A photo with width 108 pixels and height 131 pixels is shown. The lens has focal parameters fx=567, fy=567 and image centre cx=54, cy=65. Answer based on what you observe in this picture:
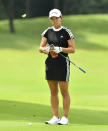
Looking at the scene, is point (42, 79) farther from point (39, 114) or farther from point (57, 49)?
point (57, 49)

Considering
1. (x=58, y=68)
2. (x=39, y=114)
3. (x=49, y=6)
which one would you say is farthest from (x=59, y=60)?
(x=49, y=6)

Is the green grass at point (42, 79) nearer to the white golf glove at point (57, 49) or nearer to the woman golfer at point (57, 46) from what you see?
the woman golfer at point (57, 46)

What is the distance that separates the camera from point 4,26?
61.2 metres

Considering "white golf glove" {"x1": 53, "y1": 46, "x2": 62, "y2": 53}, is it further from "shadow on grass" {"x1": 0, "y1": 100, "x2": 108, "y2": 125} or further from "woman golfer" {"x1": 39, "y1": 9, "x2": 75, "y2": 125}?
"shadow on grass" {"x1": 0, "y1": 100, "x2": 108, "y2": 125}

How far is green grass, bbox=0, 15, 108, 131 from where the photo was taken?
12555mm

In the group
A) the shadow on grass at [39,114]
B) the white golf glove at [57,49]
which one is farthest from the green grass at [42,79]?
the white golf glove at [57,49]

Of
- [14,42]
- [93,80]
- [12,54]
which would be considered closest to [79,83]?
[93,80]

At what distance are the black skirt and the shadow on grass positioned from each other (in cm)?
151

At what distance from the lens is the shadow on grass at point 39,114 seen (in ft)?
41.0

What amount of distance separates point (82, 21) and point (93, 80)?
3517 cm

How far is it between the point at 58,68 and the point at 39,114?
3.06m

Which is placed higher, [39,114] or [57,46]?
[57,46]

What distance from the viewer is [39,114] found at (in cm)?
1359

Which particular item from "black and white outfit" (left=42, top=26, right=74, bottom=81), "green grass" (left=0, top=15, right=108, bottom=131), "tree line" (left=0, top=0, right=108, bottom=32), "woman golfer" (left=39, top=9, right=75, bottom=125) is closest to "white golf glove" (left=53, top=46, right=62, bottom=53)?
"woman golfer" (left=39, top=9, right=75, bottom=125)
